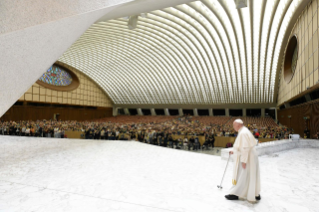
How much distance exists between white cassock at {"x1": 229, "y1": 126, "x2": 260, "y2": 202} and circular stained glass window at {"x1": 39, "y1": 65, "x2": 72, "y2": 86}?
3544 cm

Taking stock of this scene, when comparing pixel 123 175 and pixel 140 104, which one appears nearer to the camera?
pixel 123 175

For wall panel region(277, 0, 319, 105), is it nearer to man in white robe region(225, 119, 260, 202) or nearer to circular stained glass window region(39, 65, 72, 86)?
man in white robe region(225, 119, 260, 202)

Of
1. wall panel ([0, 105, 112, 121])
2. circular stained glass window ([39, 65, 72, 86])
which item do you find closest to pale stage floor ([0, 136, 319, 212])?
wall panel ([0, 105, 112, 121])

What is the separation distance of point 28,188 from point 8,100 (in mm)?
2636

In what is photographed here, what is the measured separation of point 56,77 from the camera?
36.8 m

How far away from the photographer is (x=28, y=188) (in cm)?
498

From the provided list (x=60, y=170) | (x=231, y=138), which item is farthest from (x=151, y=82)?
(x=60, y=170)

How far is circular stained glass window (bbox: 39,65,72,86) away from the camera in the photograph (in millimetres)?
34812

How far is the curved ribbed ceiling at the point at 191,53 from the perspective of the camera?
64.7ft

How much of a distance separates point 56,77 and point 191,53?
22933 mm

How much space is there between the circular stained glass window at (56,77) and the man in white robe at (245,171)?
3545cm

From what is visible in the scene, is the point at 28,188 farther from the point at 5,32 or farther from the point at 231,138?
the point at 231,138

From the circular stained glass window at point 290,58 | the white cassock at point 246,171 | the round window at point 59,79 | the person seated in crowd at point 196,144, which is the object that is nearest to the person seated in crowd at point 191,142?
the person seated in crowd at point 196,144

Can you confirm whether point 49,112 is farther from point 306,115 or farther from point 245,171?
point 245,171
